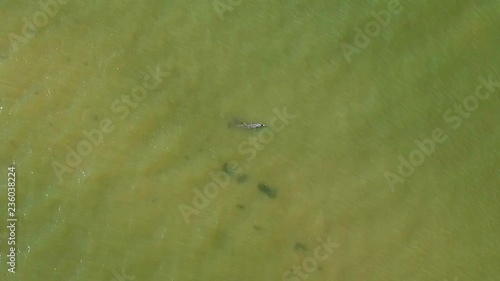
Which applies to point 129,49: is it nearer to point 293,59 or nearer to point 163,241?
point 293,59

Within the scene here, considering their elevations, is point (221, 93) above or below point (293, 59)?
below

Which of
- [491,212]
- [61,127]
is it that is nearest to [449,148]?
[491,212]

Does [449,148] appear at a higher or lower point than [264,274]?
higher

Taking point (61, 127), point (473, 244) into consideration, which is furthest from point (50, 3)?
point (473, 244)

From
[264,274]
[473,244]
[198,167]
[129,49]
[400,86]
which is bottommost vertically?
[264,274]

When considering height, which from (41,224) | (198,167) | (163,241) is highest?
(198,167)

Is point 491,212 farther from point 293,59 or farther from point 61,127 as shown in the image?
point 61,127
